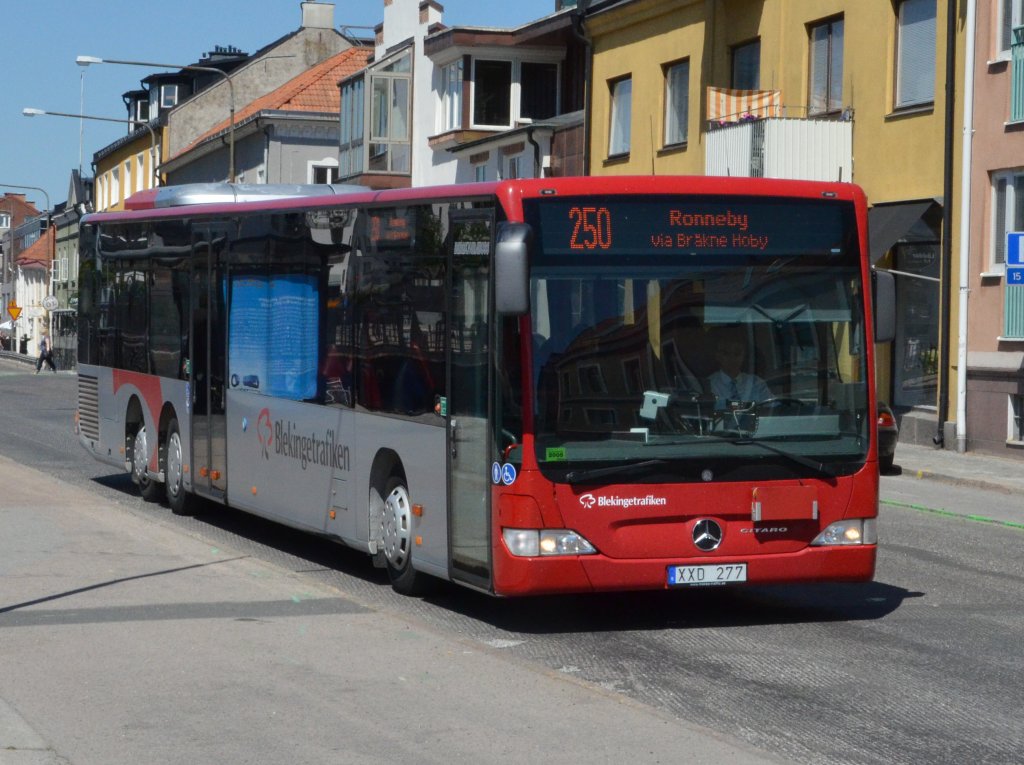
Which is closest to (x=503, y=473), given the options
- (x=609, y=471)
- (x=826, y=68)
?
(x=609, y=471)

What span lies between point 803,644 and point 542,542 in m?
1.56

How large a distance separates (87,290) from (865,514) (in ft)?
37.5

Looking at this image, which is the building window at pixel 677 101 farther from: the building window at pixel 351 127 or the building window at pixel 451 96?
the building window at pixel 351 127

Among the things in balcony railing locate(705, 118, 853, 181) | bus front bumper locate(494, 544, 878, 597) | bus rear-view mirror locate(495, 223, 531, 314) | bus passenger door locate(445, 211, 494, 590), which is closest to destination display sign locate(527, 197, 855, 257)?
bus rear-view mirror locate(495, 223, 531, 314)

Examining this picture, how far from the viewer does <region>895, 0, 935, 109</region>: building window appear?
2670 centimetres

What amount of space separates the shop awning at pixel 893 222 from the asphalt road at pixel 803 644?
39.9 ft

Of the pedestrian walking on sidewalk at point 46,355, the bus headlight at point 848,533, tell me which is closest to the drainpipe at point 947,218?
the bus headlight at point 848,533

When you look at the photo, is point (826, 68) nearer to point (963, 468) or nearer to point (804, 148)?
point (804, 148)

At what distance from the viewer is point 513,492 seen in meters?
9.44

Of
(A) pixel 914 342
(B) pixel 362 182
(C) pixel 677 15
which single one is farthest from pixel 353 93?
(A) pixel 914 342

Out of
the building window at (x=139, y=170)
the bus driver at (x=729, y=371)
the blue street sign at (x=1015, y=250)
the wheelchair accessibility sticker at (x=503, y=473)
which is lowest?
the wheelchair accessibility sticker at (x=503, y=473)

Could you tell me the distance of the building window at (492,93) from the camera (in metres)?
43.3

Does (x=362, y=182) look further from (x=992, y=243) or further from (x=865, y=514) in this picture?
(x=865, y=514)

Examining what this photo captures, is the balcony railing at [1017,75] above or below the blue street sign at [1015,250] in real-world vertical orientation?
above
